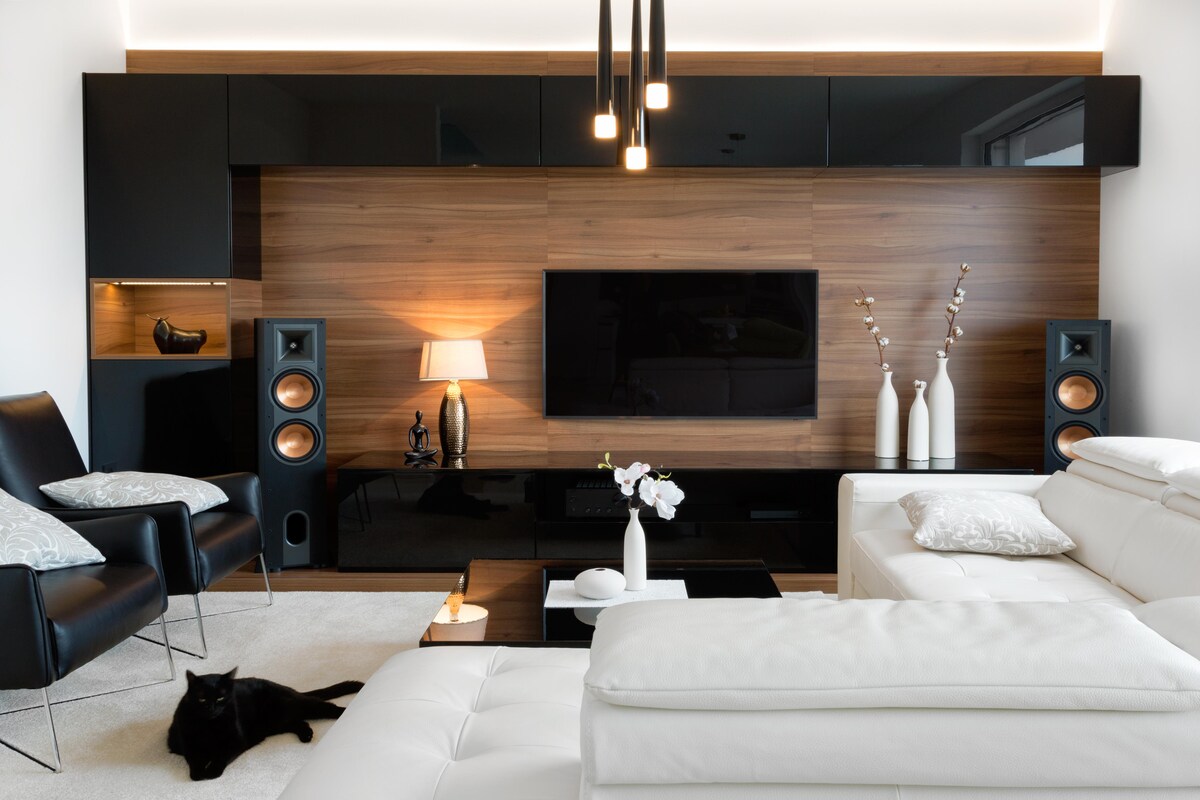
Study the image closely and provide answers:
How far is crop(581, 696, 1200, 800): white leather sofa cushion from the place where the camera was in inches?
39.5

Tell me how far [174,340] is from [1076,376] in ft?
14.0

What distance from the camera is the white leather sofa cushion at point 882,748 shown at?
1003 millimetres

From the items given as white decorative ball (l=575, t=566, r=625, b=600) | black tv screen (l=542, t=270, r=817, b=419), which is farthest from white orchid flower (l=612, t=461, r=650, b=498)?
black tv screen (l=542, t=270, r=817, b=419)

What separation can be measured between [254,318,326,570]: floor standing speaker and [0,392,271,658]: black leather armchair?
58cm

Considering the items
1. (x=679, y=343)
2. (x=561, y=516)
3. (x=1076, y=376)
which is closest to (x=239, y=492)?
(x=561, y=516)

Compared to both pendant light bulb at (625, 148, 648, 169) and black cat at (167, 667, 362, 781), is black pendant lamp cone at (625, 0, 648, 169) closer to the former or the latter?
pendant light bulb at (625, 148, 648, 169)

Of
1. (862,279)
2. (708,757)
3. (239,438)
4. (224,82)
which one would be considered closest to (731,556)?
(862,279)

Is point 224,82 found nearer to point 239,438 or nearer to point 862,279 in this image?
point 239,438

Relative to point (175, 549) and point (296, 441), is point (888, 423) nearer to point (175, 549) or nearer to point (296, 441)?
point (296, 441)

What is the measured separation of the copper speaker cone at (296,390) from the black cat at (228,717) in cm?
200

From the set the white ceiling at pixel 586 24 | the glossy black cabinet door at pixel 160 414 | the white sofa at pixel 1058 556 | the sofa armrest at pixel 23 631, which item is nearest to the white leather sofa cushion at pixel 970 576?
the white sofa at pixel 1058 556

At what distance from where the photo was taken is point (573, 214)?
4.79 meters

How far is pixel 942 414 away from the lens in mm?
4492

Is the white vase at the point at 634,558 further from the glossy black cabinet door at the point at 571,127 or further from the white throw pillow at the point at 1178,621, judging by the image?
the glossy black cabinet door at the point at 571,127
